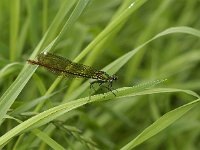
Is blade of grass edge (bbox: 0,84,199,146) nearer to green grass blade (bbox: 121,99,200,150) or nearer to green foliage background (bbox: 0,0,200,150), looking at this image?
green foliage background (bbox: 0,0,200,150)

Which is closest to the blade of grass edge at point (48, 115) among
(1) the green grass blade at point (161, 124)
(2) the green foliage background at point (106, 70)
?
(2) the green foliage background at point (106, 70)

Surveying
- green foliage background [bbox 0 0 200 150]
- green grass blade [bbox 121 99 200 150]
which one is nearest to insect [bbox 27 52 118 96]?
green foliage background [bbox 0 0 200 150]

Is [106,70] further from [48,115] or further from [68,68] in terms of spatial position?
[48,115]

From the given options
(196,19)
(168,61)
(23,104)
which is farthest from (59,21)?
(196,19)

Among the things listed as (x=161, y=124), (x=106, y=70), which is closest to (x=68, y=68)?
(x=106, y=70)

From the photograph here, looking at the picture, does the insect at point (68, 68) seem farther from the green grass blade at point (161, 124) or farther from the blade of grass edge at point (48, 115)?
the green grass blade at point (161, 124)

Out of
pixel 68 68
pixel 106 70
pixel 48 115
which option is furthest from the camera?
pixel 106 70
